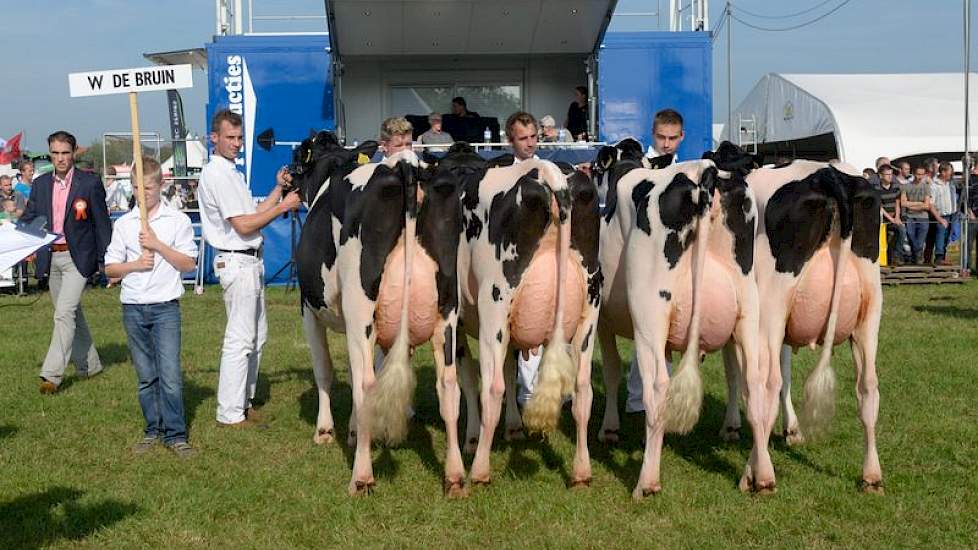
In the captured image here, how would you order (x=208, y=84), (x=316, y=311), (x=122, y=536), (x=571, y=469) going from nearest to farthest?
(x=122, y=536), (x=571, y=469), (x=316, y=311), (x=208, y=84)

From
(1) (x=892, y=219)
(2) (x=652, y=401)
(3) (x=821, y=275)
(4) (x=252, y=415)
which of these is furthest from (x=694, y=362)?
(1) (x=892, y=219)

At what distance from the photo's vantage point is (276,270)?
51.9ft

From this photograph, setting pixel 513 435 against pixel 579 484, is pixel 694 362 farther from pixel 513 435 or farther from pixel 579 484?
pixel 513 435

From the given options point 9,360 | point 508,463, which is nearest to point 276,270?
point 9,360

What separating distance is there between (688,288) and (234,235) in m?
3.32

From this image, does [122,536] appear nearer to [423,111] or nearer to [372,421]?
[372,421]

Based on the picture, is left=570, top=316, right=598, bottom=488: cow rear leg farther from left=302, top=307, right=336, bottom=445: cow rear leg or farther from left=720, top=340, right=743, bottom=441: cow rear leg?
left=302, top=307, right=336, bottom=445: cow rear leg

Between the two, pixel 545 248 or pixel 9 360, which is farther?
pixel 9 360

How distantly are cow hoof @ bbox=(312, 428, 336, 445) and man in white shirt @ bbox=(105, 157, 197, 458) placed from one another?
850mm

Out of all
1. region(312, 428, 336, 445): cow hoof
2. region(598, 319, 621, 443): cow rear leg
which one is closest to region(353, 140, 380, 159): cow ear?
region(312, 428, 336, 445): cow hoof

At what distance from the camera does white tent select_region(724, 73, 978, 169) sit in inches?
999

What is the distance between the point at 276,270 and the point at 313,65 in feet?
11.0

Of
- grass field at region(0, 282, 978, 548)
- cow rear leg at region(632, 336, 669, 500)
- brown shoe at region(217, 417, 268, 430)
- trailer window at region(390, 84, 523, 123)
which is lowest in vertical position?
grass field at region(0, 282, 978, 548)

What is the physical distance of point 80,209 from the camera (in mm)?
8383
